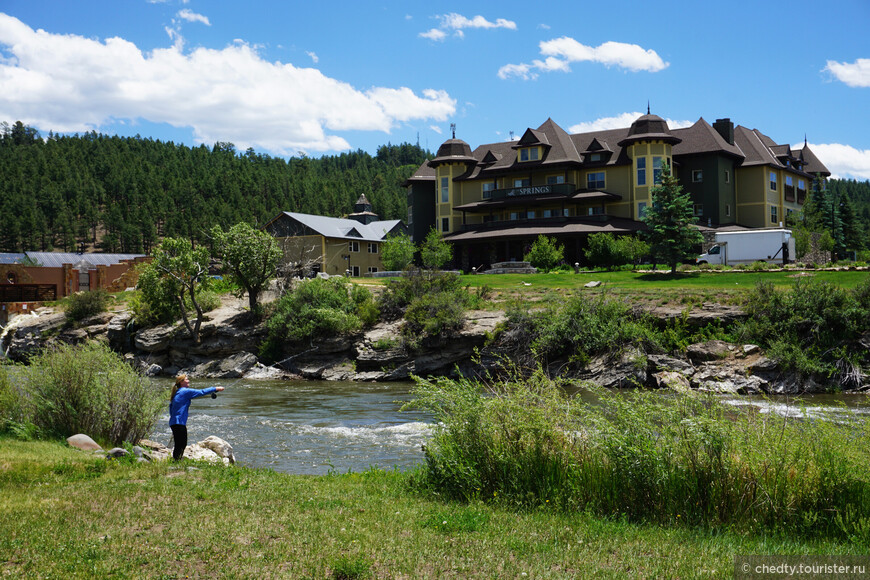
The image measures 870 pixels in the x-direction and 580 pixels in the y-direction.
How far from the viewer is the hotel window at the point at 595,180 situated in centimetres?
6084

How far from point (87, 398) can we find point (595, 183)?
52.4 m

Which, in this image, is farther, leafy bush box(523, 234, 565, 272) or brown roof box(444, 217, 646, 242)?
brown roof box(444, 217, 646, 242)

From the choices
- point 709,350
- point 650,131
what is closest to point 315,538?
point 709,350

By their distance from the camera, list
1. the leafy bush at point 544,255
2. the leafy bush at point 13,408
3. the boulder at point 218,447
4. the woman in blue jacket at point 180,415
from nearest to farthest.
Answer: the woman in blue jacket at point 180,415 < the leafy bush at point 13,408 < the boulder at point 218,447 < the leafy bush at point 544,255

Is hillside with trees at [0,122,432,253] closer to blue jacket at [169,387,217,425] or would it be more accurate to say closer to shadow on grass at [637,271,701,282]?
shadow on grass at [637,271,701,282]

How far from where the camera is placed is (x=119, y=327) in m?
47.3

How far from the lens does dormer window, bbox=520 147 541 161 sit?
6206cm

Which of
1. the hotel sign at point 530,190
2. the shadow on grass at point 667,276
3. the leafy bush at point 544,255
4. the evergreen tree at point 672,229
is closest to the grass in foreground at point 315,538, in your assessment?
the shadow on grass at point 667,276

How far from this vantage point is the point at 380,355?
127 feet

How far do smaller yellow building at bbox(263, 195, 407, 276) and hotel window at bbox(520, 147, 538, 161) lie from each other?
1395 centimetres

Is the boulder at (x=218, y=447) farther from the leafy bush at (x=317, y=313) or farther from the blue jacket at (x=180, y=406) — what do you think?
the leafy bush at (x=317, y=313)

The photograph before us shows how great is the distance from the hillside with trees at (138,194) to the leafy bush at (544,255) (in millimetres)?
64681

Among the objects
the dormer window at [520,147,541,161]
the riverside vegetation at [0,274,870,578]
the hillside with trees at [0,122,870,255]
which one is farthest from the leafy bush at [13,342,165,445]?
the hillside with trees at [0,122,870,255]

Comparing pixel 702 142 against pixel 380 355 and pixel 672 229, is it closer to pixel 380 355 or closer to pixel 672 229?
pixel 672 229
